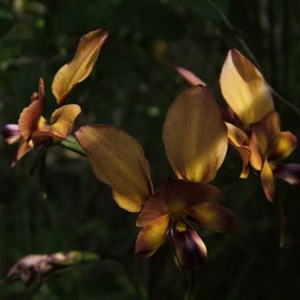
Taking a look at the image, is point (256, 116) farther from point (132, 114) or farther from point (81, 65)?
point (132, 114)

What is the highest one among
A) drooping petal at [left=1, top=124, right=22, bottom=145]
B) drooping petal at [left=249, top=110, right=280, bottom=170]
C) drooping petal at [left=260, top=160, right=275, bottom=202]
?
drooping petal at [left=249, top=110, right=280, bottom=170]

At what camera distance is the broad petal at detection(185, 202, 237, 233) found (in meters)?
0.87

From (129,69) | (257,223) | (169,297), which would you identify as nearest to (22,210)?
(169,297)

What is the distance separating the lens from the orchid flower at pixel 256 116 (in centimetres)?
93

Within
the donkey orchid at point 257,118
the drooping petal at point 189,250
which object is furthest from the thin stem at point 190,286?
the donkey orchid at point 257,118

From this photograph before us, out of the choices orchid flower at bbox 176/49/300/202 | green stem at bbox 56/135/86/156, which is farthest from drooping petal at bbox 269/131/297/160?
green stem at bbox 56/135/86/156

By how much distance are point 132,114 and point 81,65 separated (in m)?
0.87

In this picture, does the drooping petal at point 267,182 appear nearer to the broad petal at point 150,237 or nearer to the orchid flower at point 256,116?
the orchid flower at point 256,116

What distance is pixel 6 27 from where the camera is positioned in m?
1.32

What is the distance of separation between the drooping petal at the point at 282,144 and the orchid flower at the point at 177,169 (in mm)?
122

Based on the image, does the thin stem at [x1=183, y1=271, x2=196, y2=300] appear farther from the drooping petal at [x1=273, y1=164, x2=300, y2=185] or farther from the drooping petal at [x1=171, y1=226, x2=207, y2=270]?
the drooping petal at [x1=273, y1=164, x2=300, y2=185]

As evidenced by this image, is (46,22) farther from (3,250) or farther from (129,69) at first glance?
(3,250)

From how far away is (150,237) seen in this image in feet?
2.81

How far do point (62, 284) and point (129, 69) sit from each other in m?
0.76
